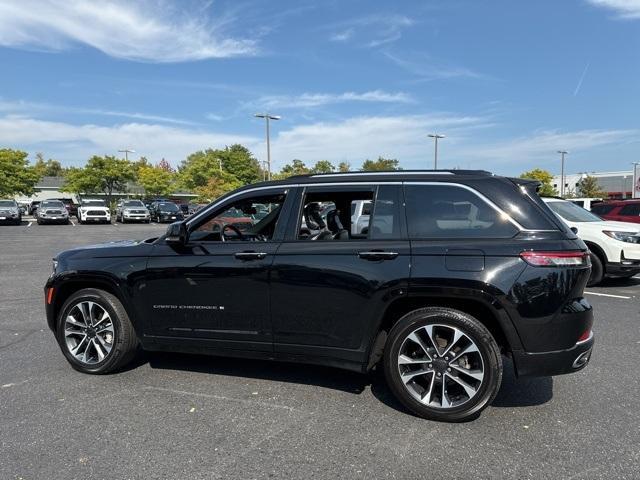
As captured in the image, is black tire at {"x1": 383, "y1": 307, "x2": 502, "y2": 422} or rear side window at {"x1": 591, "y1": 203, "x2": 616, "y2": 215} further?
rear side window at {"x1": 591, "y1": 203, "x2": 616, "y2": 215}

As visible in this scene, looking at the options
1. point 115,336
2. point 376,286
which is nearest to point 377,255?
point 376,286

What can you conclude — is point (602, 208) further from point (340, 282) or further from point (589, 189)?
point (589, 189)

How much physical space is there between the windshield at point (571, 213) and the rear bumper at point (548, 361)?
6862 millimetres

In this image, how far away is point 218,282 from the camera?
158 inches

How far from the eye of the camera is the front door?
393 centimetres

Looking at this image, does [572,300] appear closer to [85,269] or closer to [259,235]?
[259,235]

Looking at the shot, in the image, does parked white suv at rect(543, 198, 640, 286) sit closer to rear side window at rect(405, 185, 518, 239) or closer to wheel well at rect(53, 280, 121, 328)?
rear side window at rect(405, 185, 518, 239)

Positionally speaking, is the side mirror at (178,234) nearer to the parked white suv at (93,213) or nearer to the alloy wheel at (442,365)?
the alloy wheel at (442,365)

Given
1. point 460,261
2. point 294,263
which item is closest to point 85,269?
point 294,263

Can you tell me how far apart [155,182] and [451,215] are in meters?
62.9

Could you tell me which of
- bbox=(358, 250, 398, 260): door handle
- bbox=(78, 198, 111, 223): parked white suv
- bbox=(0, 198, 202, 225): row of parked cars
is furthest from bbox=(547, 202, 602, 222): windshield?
bbox=(78, 198, 111, 223): parked white suv

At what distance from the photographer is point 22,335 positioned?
18.8 feet

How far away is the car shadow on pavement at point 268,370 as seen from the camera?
4.29 metres

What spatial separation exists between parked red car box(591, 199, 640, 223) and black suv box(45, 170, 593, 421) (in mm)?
10780
